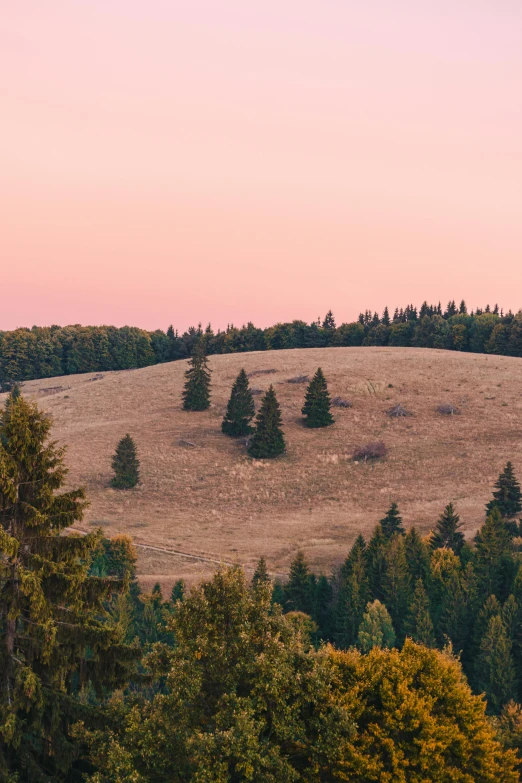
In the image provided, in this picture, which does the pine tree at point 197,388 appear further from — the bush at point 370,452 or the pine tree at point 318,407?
the bush at point 370,452

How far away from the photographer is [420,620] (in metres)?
52.4

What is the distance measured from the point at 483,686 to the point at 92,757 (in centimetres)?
3772

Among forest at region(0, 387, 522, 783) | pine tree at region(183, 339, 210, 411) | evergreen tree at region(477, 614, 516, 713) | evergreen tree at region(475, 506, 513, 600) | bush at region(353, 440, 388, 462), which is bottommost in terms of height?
evergreen tree at region(477, 614, 516, 713)

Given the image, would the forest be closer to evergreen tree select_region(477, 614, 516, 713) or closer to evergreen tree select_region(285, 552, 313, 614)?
evergreen tree select_region(477, 614, 516, 713)

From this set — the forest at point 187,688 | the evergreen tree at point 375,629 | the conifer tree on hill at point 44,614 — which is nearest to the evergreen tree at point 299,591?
the evergreen tree at point 375,629

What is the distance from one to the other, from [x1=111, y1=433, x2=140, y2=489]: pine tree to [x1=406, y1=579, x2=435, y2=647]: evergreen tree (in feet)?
149

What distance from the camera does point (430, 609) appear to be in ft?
184

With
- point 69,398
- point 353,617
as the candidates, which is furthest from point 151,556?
point 69,398

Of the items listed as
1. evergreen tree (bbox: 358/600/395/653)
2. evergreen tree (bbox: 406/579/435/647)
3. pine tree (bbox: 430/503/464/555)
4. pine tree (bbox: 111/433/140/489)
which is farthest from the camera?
pine tree (bbox: 111/433/140/489)

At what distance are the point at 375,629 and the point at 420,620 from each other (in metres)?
4.66

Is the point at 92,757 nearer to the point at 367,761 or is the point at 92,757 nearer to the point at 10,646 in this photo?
the point at 10,646

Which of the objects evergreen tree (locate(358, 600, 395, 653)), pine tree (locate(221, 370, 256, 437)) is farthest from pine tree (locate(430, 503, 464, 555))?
pine tree (locate(221, 370, 256, 437))

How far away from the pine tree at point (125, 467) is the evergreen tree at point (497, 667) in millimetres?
52762

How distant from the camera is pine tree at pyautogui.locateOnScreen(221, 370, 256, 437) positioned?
107 metres
